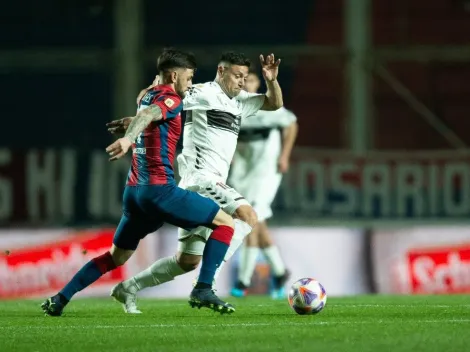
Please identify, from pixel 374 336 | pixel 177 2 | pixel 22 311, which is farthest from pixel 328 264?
pixel 177 2

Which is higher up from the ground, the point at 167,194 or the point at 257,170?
the point at 167,194

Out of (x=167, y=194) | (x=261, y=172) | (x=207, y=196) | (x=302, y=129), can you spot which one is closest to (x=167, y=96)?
(x=167, y=194)

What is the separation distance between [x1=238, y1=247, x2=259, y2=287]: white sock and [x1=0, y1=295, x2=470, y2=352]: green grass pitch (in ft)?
9.47

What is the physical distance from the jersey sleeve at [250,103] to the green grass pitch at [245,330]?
1393mm

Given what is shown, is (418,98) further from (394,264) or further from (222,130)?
(222,130)

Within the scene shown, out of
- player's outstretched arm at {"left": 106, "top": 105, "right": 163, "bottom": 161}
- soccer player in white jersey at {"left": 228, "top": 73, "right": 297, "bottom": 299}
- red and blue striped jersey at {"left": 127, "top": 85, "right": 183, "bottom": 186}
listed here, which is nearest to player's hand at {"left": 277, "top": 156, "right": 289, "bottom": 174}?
soccer player in white jersey at {"left": 228, "top": 73, "right": 297, "bottom": 299}

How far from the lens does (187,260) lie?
8.88 m

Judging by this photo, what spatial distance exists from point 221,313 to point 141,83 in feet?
41.4

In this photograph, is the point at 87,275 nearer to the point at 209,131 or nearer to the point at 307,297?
the point at 209,131

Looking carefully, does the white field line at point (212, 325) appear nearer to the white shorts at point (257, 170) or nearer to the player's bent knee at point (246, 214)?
the player's bent knee at point (246, 214)

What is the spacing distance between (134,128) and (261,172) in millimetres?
5219

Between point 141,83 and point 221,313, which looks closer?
point 221,313

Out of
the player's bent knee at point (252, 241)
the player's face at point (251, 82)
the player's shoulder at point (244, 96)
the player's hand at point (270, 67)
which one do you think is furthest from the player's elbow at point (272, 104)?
the player's bent knee at point (252, 241)

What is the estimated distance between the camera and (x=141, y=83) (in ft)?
68.0
